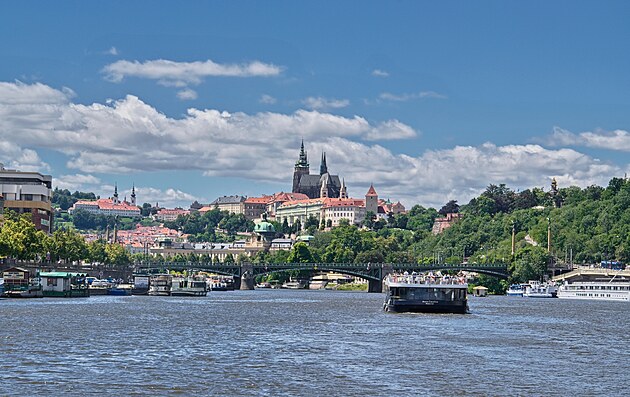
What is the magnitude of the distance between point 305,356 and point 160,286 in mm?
131139

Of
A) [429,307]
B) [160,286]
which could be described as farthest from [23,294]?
[429,307]

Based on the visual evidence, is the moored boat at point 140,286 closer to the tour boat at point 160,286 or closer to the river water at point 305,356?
the tour boat at point 160,286

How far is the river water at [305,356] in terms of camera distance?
53.7 m

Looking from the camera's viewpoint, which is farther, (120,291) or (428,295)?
(120,291)

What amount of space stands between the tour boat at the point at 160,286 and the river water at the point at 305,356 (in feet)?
282

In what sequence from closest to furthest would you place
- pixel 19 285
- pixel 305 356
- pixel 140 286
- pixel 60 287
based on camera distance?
pixel 305 356
pixel 19 285
pixel 60 287
pixel 140 286

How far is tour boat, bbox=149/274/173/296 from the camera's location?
637 ft

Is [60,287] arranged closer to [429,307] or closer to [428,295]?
[428,295]

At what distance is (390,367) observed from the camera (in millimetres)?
62000

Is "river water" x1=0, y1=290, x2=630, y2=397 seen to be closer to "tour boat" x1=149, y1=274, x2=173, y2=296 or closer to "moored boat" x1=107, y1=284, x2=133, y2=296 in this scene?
"moored boat" x1=107, y1=284, x2=133, y2=296

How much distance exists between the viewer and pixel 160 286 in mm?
196000

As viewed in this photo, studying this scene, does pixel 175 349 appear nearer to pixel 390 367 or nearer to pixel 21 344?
pixel 21 344

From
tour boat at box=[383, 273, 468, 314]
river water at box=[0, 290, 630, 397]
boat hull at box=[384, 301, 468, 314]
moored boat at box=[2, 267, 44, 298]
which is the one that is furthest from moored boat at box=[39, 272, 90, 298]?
boat hull at box=[384, 301, 468, 314]

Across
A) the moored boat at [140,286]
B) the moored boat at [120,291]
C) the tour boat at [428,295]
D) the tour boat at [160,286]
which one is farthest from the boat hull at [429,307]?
the moored boat at [140,286]
